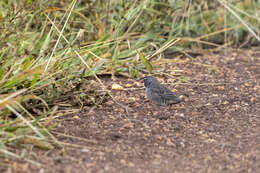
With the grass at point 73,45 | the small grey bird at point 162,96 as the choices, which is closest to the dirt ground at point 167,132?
the small grey bird at point 162,96

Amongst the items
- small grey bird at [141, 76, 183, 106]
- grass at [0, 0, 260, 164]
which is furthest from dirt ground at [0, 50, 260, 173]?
grass at [0, 0, 260, 164]

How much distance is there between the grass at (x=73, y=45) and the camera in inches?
143

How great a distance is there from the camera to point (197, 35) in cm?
699

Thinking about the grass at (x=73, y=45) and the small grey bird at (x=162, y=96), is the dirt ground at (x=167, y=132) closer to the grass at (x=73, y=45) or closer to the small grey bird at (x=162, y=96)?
the small grey bird at (x=162, y=96)

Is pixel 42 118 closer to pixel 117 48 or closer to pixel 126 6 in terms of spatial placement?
pixel 117 48

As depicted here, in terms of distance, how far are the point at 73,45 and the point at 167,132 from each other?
1.36 m

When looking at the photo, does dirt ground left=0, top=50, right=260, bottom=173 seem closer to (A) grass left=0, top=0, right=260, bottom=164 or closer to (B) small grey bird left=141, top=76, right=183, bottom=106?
(B) small grey bird left=141, top=76, right=183, bottom=106

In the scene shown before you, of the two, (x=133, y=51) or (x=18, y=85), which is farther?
(x=133, y=51)

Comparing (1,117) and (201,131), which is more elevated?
(1,117)

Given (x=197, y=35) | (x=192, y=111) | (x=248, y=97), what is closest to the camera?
(x=192, y=111)

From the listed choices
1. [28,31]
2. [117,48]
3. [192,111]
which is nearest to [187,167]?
[192,111]

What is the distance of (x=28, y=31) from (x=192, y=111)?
8.33ft

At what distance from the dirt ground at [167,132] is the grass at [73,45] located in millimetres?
181

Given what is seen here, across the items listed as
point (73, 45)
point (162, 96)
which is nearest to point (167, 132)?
point (162, 96)
